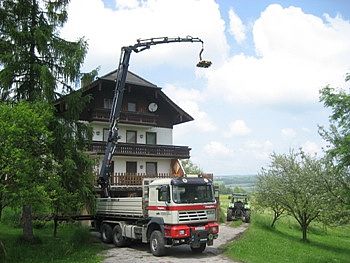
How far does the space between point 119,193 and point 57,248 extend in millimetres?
9774

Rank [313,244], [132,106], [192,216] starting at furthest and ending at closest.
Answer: [132,106] < [313,244] < [192,216]

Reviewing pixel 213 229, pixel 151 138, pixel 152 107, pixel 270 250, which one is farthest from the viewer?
pixel 151 138

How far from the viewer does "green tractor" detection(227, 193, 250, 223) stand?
32281 millimetres

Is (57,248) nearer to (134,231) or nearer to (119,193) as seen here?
(134,231)

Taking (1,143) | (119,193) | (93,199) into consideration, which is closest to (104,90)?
(119,193)

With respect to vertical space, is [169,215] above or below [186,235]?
above

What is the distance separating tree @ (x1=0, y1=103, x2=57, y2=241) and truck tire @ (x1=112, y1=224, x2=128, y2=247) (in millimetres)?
4977

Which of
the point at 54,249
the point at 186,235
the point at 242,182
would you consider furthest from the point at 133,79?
the point at 242,182

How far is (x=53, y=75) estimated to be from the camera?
20.9 metres

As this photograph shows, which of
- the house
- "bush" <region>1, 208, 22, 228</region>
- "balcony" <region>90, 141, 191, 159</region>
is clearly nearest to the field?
"balcony" <region>90, 141, 191, 159</region>

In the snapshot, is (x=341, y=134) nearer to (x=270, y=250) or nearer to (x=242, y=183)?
(x=270, y=250)

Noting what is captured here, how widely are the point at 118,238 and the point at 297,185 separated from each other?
12917 mm

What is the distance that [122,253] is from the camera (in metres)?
19.3

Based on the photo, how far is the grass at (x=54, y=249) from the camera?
17575mm
